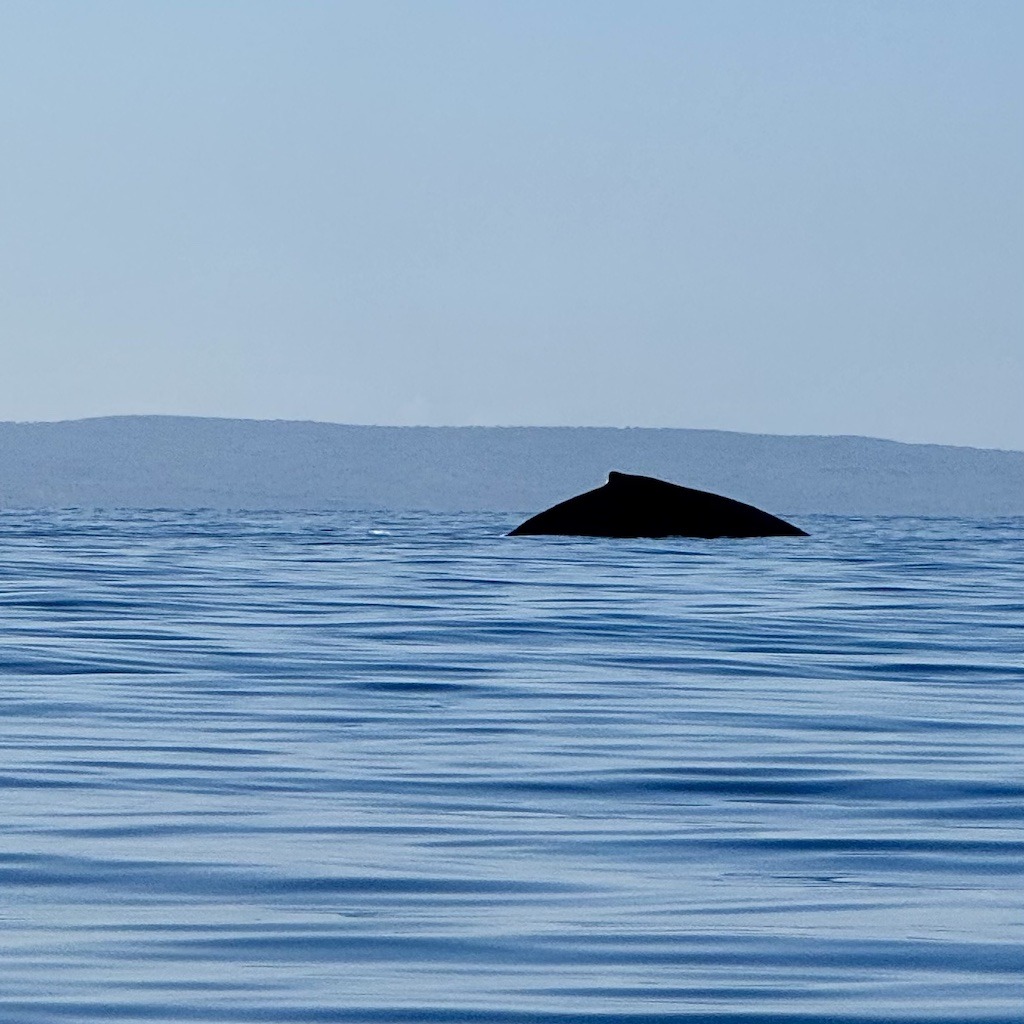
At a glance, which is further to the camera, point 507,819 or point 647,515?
point 647,515

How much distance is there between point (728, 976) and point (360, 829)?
2656 millimetres

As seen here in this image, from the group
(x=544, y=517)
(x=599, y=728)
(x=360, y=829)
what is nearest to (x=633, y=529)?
(x=544, y=517)

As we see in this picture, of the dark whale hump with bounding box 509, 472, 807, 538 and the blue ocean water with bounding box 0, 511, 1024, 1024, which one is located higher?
the dark whale hump with bounding box 509, 472, 807, 538

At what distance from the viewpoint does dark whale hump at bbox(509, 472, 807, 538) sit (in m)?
44.3

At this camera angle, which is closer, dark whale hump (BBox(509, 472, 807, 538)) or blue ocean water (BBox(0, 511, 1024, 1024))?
blue ocean water (BBox(0, 511, 1024, 1024))

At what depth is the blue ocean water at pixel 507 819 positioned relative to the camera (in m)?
6.26

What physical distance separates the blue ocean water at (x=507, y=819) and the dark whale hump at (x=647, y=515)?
23249mm

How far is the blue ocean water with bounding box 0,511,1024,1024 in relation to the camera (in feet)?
20.5

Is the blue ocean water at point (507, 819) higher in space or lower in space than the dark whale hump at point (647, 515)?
lower

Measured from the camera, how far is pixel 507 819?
9.13 m

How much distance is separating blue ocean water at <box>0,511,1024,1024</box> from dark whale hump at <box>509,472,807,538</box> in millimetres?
23249

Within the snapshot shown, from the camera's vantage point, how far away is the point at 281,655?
16750 mm

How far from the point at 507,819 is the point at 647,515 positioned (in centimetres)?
3537

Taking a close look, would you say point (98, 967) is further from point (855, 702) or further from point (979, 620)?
point (979, 620)
